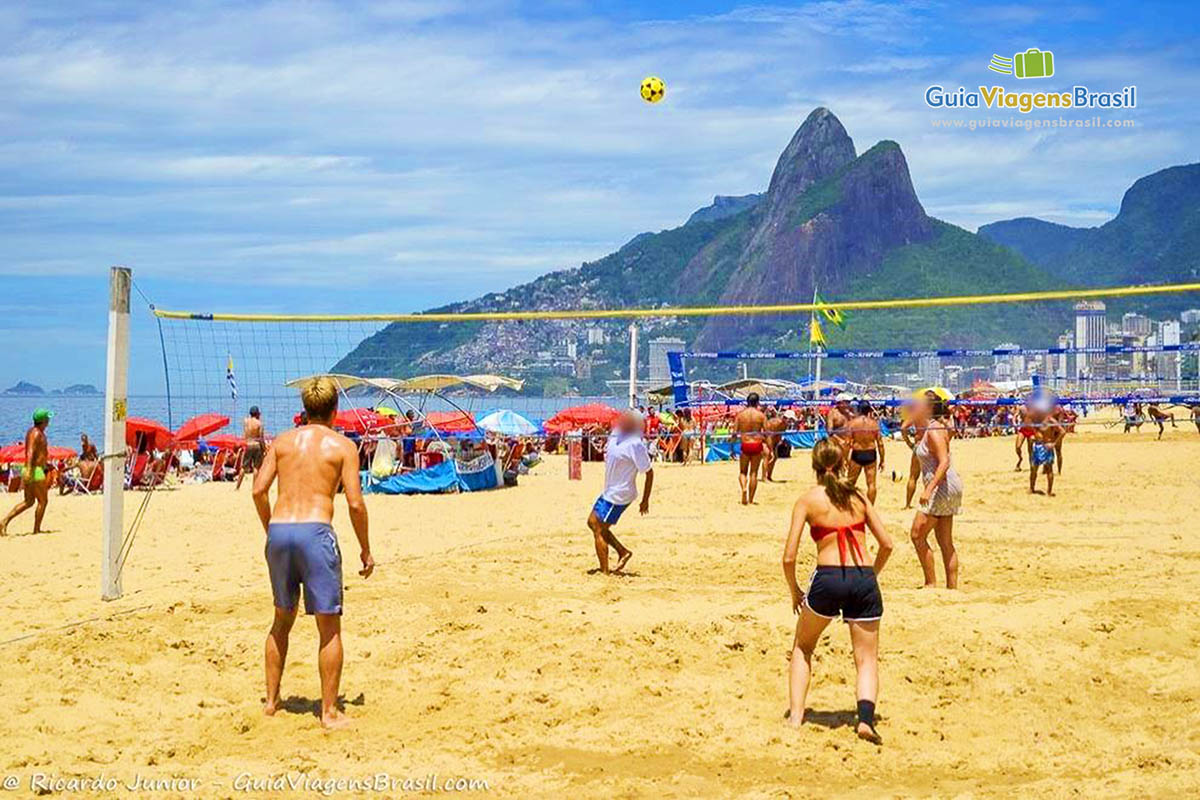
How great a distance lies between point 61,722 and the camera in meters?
5.79

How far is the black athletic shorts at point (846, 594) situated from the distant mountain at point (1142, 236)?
13790cm

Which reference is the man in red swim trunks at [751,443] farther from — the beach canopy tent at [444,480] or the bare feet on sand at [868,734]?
the bare feet on sand at [868,734]

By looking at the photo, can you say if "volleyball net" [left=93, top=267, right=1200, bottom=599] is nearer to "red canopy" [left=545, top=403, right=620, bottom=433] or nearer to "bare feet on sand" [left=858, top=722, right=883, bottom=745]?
"red canopy" [left=545, top=403, right=620, bottom=433]

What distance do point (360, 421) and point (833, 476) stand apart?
50.3ft

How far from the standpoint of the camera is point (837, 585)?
5461mm

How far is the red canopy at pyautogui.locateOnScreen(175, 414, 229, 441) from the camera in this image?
69.2 feet

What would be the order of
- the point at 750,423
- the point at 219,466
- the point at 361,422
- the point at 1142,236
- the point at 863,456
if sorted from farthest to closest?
the point at 1142,236 < the point at 219,466 < the point at 361,422 < the point at 750,423 < the point at 863,456

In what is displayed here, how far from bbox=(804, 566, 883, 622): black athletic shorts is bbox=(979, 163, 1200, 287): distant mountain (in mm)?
137898

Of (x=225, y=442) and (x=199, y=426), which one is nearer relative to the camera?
(x=199, y=426)

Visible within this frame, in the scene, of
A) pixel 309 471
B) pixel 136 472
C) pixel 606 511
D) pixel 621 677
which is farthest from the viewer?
pixel 136 472

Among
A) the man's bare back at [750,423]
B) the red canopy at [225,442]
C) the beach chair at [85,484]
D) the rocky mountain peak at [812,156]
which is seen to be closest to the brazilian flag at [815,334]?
the red canopy at [225,442]

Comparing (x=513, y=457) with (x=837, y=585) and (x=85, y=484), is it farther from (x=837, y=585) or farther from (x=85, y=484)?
(x=837, y=585)

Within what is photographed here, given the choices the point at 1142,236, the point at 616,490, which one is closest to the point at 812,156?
the point at 1142,236

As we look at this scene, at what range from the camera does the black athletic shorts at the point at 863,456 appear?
12.5 meters
